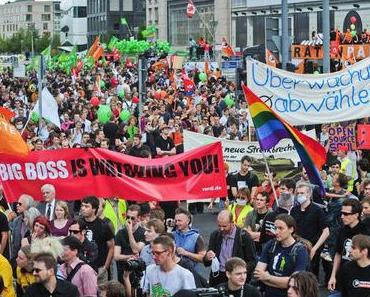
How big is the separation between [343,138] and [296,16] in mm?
60383

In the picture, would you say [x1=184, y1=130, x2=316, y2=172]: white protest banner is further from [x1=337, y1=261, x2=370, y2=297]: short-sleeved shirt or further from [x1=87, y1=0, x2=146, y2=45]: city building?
[x1=87, y1=0, x2=146, y2=45]: city building

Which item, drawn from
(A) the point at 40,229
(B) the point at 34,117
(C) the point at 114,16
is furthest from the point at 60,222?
(C) the point at 114,16

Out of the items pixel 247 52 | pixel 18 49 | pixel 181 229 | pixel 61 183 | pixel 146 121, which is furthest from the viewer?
pixel 18 49

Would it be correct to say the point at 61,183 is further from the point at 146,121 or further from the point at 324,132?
the point at 146,121

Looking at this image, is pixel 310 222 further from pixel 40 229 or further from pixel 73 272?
pixel 73 272

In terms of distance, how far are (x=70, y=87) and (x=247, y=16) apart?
46.9 meters

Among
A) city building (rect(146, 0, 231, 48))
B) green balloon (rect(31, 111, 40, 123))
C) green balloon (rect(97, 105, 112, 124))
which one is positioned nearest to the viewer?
green balloon (rect(31, 111, 40, 123))

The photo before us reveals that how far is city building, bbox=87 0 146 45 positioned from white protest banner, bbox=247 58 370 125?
110m

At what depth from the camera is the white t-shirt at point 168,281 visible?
25.4 feet

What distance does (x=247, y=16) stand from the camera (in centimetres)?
8569

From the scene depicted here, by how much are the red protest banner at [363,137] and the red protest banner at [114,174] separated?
6514mm

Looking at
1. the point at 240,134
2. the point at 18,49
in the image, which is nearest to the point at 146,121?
the point at 240,134

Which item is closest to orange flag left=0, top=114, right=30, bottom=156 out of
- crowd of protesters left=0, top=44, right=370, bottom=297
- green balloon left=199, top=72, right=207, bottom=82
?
crowd of protesters left=0, top=44, right=370, bottom=297

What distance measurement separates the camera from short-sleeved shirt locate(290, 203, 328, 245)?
10.4m
